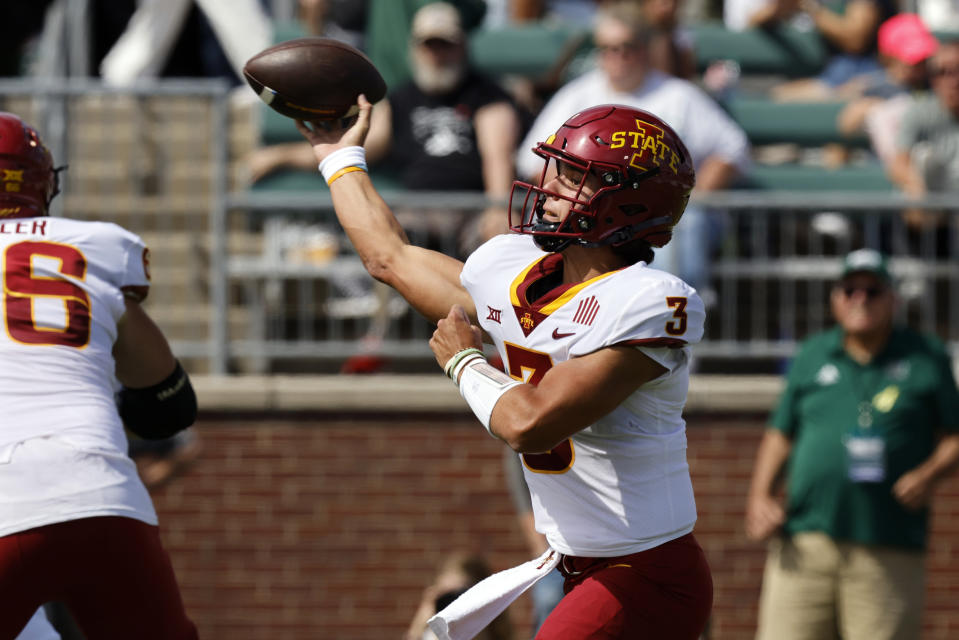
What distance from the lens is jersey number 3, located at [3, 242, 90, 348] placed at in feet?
12.7

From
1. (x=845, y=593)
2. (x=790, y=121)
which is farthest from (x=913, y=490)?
(x=790, y=121)

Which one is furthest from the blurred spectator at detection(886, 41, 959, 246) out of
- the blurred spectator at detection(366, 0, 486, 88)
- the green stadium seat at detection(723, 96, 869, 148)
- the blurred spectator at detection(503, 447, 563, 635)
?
the blurred spectator at detection(366, 0, 486, 88)

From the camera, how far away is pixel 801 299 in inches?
310

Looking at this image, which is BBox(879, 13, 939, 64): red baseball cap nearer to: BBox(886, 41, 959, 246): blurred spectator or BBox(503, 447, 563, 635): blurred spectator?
BBox(886, 41, 959, 246): blurred spectator

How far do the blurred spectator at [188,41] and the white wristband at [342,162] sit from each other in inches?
217

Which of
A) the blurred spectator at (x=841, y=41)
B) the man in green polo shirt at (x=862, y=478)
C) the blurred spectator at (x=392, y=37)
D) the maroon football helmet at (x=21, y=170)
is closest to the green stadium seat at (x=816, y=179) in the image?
the blurred spectator at (x=841, y=41)

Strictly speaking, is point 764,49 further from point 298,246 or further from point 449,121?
point 298,246

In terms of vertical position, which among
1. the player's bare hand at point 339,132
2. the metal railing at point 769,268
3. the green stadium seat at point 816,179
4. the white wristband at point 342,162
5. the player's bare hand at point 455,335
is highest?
the player's bare hand at point 339,132

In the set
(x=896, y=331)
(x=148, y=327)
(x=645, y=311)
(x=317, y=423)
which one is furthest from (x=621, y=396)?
(x=317, y=423)

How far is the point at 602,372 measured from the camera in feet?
11.0

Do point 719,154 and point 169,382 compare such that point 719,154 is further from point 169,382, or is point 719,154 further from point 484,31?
point 169,382

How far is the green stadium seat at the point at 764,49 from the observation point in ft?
31.0

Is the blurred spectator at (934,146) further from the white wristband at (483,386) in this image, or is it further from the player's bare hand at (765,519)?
the white wristband at (483,386)

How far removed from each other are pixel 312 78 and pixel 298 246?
13.1 ft
